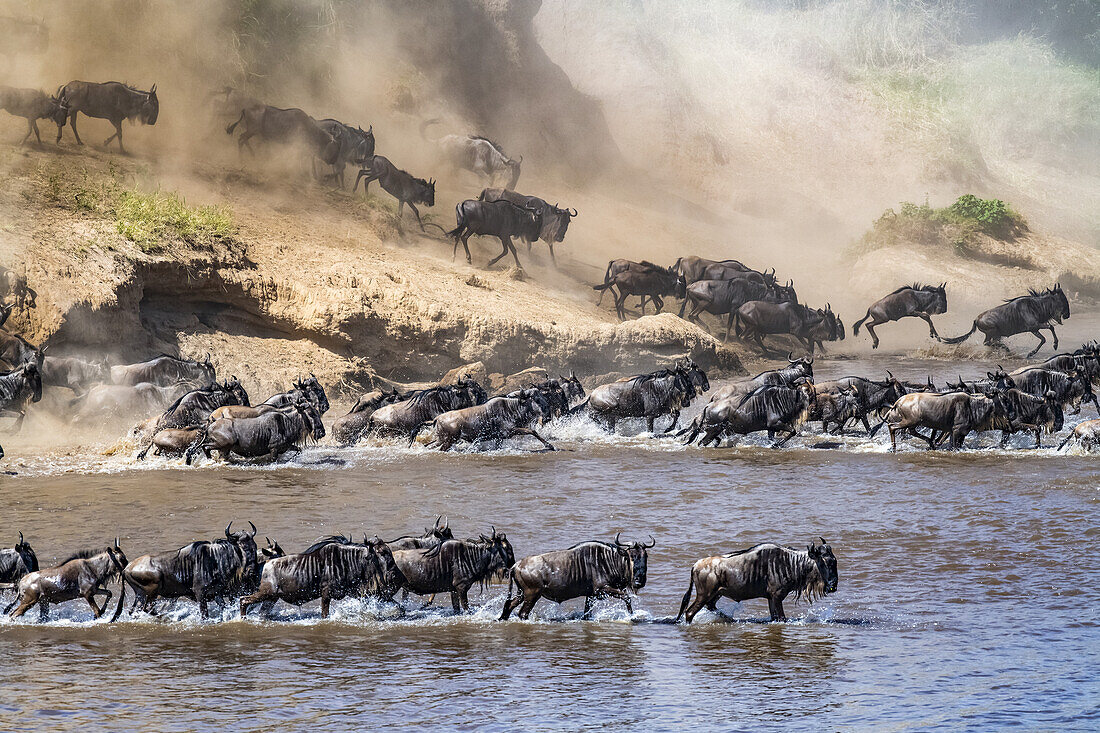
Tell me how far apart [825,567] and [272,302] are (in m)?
11.5

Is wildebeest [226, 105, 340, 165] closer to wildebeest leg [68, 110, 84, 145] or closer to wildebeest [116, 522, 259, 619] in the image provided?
wildebeest leg [68, 110, 84, 145]

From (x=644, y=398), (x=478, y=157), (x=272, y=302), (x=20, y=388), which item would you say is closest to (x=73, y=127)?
(x=272, y=302)

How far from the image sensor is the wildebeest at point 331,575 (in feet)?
23.7

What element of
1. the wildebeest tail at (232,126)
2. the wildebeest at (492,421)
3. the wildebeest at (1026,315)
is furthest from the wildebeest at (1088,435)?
the wildebeest tail at (232,126)

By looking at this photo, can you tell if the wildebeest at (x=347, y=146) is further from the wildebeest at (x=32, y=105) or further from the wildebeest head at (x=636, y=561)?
the wildebeest head at (x=636, y=561)

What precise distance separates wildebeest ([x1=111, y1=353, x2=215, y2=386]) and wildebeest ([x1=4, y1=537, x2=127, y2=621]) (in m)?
7.16

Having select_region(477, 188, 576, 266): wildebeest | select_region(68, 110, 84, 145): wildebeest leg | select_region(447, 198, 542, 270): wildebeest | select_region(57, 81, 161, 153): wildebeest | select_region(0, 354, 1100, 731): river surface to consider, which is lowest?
select_region(0, 354, 1100, 731): river surface

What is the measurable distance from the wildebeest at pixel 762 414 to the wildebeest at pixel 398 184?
10.3m

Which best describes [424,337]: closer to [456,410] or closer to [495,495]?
[456,410]

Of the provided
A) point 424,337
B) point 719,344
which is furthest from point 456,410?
point 719,344

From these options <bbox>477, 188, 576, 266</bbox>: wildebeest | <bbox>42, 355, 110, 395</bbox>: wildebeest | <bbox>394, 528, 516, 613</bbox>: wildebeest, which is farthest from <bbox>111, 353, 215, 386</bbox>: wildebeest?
<bbox>477, 188, 576, 266</bbox>: wildebeest

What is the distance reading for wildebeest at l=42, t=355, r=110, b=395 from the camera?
14.0m

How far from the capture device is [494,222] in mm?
21188

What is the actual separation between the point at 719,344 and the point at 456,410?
24.5 feet
